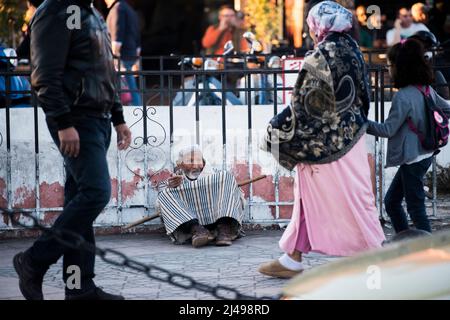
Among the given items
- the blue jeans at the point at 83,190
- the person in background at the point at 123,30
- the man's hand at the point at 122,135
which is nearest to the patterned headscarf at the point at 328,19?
the man's hand at the point at 122,135

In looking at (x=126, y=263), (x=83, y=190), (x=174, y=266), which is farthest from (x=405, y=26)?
(x=126, y=263)

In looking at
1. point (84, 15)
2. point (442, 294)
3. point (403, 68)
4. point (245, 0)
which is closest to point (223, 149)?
point (403, 68)

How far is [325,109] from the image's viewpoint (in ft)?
20.5

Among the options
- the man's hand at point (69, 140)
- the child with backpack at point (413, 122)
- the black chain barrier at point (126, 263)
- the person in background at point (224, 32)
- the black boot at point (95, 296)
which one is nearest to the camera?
the black chain barrier at point (126, 263)

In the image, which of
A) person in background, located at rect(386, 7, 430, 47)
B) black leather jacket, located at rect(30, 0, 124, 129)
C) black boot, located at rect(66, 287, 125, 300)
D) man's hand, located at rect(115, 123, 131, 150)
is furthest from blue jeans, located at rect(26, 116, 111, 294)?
person in background, located at rect(386, 7, 430, 47)

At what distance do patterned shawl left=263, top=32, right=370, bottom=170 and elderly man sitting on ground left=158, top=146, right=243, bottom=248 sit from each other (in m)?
1.56

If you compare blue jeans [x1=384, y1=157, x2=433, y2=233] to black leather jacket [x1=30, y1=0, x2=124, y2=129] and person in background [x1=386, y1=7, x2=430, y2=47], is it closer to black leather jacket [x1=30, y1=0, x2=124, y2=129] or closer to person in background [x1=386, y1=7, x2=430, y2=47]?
black leather jacket [x1=30, y1=0, x2=124, y2=129]

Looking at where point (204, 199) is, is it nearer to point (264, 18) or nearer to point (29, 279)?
point (29, 279)

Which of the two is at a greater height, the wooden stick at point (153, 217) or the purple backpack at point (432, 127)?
the purple backpack at point (432, 127)

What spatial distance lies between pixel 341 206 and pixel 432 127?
1014 mm

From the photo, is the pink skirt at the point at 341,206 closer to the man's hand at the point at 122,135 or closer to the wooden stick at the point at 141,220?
the man's hand at the point at 122,135

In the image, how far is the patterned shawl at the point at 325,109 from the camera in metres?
6.23

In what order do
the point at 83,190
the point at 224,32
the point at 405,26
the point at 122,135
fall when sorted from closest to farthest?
the point at 83,190
the point at 122,135
the point at 405,26
the point at 224,32

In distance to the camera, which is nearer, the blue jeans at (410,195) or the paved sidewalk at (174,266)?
the paved sidewalk at (174,266)
